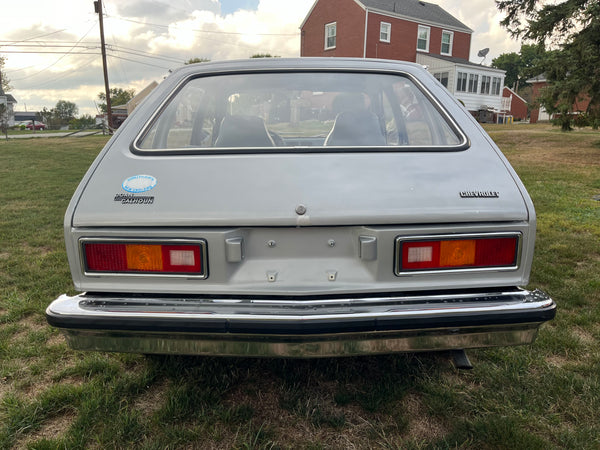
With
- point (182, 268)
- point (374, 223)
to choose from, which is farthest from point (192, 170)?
point (374, 223)

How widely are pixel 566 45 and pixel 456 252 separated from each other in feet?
42.3

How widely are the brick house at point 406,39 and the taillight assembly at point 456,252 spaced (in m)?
26.0

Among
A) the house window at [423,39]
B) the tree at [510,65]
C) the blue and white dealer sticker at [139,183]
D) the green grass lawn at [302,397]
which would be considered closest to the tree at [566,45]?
the green grass lawn at [302,397]

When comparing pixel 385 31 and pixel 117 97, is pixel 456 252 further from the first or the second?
pixel 117 97

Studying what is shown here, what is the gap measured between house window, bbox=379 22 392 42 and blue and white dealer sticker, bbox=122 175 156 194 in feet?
93.3

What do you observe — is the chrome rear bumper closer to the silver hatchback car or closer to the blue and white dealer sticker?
the silver hatchback car

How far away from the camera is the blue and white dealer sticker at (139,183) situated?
1.87 meters

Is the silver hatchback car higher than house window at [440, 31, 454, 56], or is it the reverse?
house window at [440, 31, 454, 56]

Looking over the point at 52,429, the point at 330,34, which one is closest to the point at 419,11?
the point at 330,34

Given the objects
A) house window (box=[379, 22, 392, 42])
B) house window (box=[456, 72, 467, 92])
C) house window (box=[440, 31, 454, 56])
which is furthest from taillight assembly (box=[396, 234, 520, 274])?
house window (box=[440, 31, 454, 56])

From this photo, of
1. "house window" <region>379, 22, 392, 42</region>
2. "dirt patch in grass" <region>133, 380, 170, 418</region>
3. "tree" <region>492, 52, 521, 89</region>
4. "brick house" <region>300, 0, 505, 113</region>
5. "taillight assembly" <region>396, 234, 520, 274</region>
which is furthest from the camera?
"tree" <region>492, 52, 521, 89</region>

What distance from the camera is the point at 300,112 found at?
2762 millimetres

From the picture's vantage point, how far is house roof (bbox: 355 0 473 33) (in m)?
27.6

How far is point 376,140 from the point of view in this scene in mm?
2191
